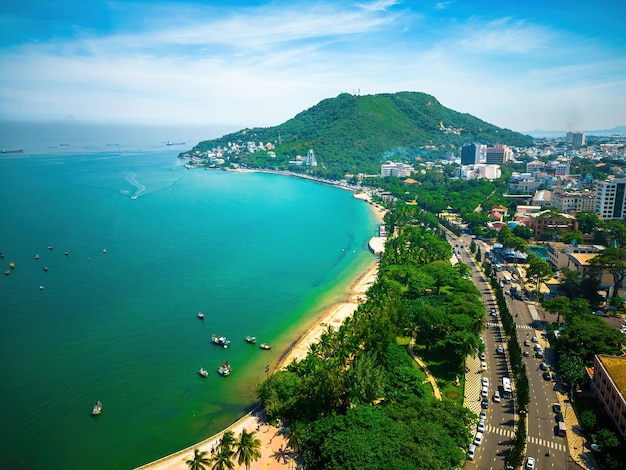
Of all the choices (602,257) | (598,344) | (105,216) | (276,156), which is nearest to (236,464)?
(598,344)

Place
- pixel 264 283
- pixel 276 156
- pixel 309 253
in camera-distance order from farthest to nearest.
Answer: pixel 276 156 → pixel 309 253 → pixel 264 283

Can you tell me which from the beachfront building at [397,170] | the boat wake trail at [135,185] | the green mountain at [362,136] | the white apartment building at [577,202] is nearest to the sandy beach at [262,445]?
the white apartment building at [577,202]

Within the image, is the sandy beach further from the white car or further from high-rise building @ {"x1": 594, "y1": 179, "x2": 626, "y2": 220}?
high-rise building @ {"x1": 594, "y1": 179, "x2": 626, "y2": 220}

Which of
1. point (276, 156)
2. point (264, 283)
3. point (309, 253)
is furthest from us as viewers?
point (276, 156)

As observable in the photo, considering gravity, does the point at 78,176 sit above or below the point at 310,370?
above

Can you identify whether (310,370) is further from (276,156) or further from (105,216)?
(276,156)

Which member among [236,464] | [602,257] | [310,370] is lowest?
[236,464]

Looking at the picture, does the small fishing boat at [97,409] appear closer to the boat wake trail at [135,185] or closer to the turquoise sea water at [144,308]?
the turquoise sea water at [144,308]
